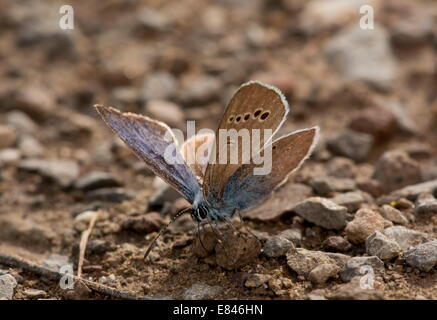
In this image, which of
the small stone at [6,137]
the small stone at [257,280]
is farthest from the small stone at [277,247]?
the small stone at [6,137]

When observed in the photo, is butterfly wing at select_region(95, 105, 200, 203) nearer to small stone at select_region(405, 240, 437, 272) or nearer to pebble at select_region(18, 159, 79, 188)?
small stone at select_region(405, 240, 437, 272)

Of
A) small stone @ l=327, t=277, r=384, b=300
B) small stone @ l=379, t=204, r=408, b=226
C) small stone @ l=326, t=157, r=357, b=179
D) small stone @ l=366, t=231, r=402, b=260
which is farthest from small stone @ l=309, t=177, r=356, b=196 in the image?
small stone @ l=327, t=277, r=384, b=300

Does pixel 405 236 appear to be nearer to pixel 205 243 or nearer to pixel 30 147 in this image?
pixel 205 243

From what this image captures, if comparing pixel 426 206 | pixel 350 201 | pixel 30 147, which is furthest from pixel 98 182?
pixel 426 206

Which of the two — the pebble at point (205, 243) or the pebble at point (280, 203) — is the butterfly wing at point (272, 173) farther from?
the pebble at point (280, 203)

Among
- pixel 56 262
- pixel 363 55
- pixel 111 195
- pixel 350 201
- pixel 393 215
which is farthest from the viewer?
pixel 363 55

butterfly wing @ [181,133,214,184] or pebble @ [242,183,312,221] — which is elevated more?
butterfly wing @ [181,133,214,184]
